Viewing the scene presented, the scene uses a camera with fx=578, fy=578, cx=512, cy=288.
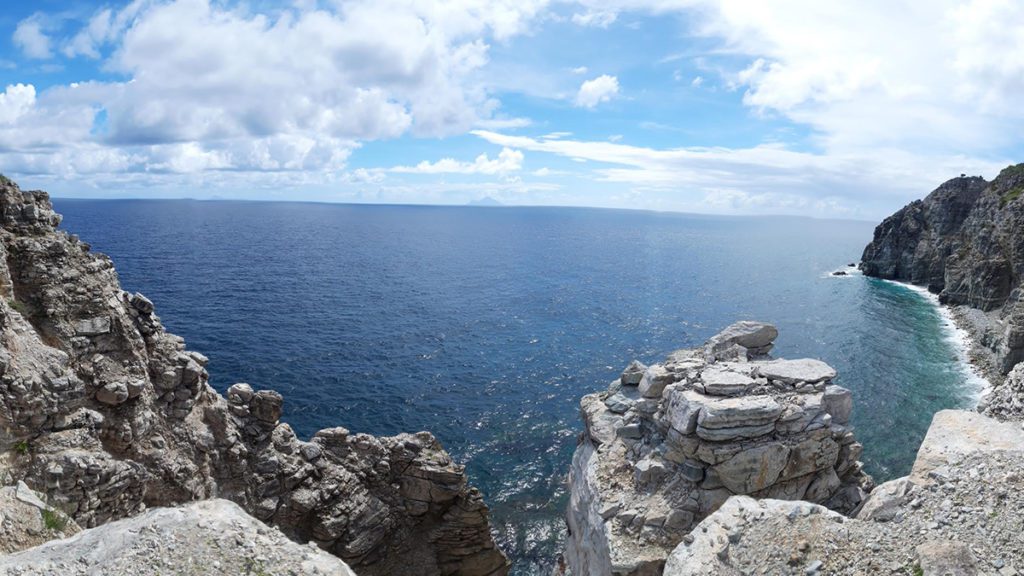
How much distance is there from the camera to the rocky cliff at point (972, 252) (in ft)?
284

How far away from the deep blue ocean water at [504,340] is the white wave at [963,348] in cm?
141

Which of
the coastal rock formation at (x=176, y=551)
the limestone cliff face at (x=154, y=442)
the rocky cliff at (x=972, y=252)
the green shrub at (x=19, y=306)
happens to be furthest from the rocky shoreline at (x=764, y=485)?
the rocky cliff at (x=972, y=252)

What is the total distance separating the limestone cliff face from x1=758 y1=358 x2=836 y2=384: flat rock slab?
19.9 metres

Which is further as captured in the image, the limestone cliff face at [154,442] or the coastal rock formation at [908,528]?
the limestone cliff face at [154,442]

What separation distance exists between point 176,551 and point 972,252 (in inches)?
5565

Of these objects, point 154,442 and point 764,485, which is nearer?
point 764,485

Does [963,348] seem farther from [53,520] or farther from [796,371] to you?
[53,520]

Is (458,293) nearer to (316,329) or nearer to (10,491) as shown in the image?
(316,329)

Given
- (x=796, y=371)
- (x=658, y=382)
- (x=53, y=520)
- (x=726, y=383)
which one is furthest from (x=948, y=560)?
(x=53, y=520)

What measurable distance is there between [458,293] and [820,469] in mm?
95577

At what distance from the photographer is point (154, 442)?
26.1 meters

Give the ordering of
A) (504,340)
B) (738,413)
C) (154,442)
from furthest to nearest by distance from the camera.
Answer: (504,340), (154,442), (738,413)

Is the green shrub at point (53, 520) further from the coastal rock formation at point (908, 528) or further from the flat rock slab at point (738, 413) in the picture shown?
the flat rock slab at point (738, 413)

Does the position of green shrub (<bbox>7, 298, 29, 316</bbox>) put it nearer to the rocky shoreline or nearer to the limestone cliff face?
the limestone cliff face
